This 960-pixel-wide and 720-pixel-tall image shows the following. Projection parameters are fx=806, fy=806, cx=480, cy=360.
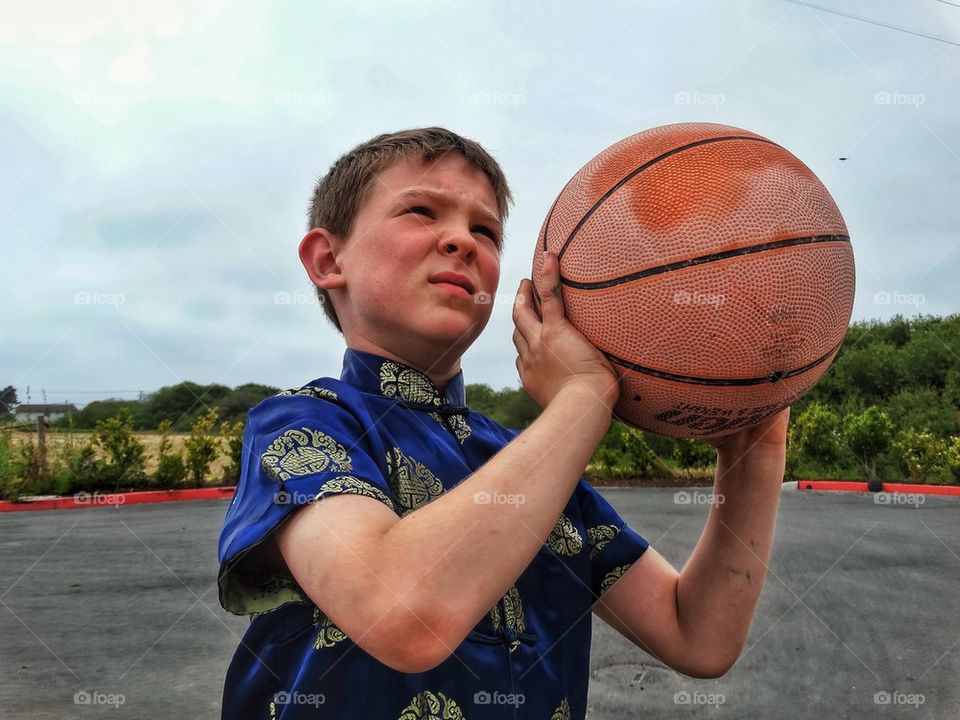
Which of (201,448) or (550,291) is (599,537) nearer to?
(550,291)

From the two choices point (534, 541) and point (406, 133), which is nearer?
point (534, 541)

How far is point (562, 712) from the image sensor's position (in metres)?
1.63

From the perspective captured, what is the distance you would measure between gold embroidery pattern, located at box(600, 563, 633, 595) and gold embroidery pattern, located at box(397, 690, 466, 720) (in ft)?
2.03

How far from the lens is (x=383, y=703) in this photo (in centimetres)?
140

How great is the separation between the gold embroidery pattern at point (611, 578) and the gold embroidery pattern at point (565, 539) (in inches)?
6.1

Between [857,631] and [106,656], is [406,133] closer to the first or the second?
[106,656]

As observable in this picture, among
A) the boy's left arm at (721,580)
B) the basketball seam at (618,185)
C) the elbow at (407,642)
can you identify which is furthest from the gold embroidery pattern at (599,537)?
the elbow at (407,642)

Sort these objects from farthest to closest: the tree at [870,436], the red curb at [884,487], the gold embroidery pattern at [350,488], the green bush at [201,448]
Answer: the tree at [870,436] → the green bush at [201,448] → the red curb at [884,487] → the gold embroidery pattern at [350,488]

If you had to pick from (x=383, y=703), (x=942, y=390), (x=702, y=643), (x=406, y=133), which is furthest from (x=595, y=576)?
(x=942, y=390)

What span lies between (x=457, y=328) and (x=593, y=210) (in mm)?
409

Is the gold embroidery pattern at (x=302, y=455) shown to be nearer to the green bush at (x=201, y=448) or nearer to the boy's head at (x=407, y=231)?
the boy's head at (x=407, y=231)

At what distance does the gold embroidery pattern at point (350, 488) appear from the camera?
1327 millimetres

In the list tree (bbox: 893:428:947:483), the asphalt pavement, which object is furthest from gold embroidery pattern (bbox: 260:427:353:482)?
tree (bbox: 893:428:947:483)

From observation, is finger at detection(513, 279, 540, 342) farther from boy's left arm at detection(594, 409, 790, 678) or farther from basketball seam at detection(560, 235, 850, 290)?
boy's left arm at detection(594, 409, 790, 678)
